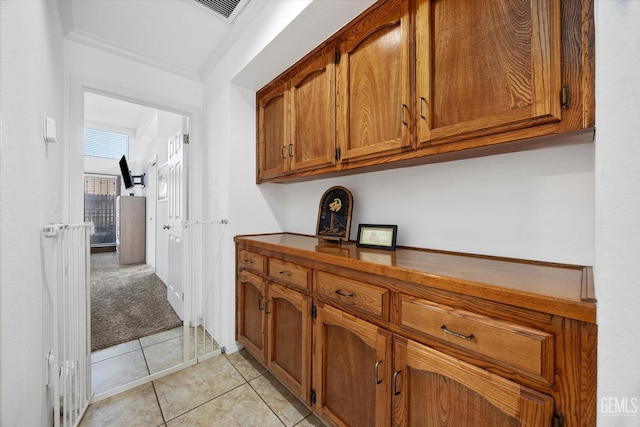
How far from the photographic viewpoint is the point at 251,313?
6.17ft

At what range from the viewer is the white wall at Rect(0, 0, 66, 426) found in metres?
0.73

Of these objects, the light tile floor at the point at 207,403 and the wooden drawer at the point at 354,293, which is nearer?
the wooden drawer at the point at 354,293

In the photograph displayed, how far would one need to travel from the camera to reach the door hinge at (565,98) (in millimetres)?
764

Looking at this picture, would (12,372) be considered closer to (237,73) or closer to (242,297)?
(242,297)

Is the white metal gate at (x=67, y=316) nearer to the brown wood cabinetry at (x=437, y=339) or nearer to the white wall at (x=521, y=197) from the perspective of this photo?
the white wall at (x=521, y=197)

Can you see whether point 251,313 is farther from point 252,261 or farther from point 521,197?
point 521,197

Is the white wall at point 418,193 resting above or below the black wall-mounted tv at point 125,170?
below

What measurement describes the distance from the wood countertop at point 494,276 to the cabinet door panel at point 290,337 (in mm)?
346

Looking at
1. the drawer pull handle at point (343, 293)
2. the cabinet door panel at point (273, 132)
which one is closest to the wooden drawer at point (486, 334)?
the drawer pull handle at point (343, 293)

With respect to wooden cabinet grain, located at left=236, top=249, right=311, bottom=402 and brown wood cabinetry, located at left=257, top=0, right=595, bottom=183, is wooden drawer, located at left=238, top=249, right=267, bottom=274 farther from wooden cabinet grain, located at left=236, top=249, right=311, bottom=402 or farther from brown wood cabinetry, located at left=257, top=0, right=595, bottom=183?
brown wood cabinetry, located at left=257, top=0, right=595, bottom=183

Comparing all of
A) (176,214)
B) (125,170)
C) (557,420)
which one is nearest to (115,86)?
(176,214)

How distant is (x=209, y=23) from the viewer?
182cm

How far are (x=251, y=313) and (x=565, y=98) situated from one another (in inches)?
79.9

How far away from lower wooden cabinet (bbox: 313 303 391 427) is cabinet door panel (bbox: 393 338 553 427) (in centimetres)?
6
